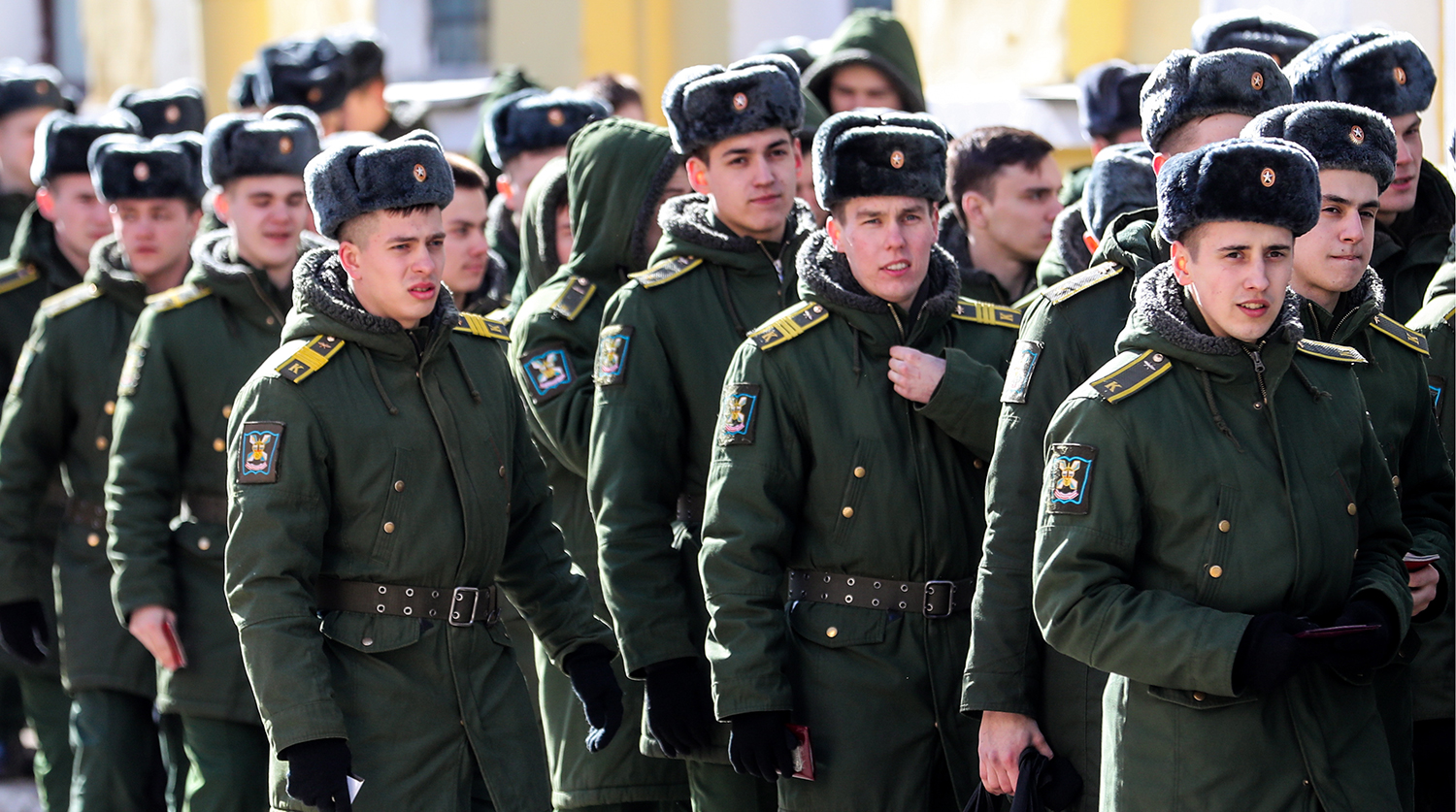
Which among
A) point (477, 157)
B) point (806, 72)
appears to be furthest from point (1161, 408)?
point (477, 157)

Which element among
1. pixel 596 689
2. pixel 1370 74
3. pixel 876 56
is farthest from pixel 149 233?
pixel 1370 74

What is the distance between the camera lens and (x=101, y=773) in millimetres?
5977

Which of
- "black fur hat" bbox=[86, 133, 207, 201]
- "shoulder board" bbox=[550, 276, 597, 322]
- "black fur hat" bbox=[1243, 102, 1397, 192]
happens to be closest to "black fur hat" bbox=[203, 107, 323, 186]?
"black fur hat" bbox=[86, 133, 207, 201]

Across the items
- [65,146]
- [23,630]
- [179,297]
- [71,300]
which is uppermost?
[65,146]

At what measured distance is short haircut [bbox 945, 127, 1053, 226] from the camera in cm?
633

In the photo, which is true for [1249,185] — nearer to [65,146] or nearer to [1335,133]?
[1335,133]

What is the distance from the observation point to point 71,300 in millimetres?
6434

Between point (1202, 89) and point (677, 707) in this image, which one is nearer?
point (1202, 89)

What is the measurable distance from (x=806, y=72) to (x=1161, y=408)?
478 centimetres

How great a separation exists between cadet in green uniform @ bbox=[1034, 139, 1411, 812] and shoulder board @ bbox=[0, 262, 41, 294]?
A: 4689mm

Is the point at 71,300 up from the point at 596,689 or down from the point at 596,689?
up

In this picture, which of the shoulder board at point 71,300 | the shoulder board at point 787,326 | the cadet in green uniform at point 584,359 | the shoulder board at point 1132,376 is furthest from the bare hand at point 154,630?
the shoulder board at point 1132,376

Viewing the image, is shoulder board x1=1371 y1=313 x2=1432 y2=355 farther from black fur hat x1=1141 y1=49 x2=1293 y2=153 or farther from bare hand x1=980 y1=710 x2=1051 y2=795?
bare hand x1=980 y1=710 x2=1051 y2=795

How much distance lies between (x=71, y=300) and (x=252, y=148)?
0.85m
